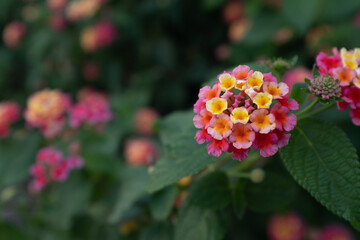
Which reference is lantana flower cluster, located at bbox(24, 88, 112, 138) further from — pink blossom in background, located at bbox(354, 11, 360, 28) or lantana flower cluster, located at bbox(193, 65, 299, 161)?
pink blossom in background, located at bbox(354, 11, 360, 28)

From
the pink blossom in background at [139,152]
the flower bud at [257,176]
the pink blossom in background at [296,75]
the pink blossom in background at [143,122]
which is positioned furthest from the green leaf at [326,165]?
the pink blossom in background at [143,122]

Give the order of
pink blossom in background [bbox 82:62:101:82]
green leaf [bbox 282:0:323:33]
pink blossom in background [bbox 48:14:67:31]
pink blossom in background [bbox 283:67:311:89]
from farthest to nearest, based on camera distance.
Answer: pink blossom in background [bbox 82:62:101:82]
pink blossom in background [bbox 48:14:67:31]
green leaf [bbox 282:0:323:33]
pink blossom in background [bbox 283:67:311:89]

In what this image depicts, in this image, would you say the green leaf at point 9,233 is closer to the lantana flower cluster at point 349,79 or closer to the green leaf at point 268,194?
the green leaf at point 268,194

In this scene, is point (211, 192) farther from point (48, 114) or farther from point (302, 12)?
point (302, 12)

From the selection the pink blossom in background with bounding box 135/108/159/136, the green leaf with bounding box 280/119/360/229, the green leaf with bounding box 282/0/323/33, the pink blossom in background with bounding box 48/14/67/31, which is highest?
the green leaf with bounding box 280/119/360/229

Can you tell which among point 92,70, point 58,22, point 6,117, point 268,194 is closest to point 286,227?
point 268,194

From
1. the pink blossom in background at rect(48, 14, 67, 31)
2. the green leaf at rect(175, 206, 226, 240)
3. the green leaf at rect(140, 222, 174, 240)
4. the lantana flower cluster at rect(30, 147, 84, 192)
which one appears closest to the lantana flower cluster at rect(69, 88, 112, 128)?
the lantana flower cluster at rect(30, 147, 84, 192)
